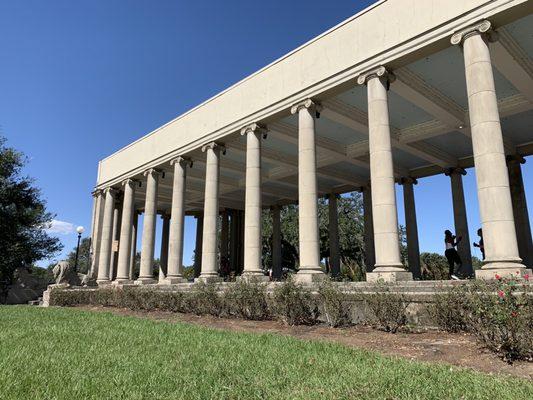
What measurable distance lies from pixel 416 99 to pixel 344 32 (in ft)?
15.1

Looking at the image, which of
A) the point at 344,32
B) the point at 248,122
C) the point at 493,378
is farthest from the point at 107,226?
the point at 493,378

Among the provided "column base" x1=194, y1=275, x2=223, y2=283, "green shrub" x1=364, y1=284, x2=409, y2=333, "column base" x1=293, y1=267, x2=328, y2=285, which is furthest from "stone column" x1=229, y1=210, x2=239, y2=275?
"green shrub" x1=364, y1=284, x2=409, y2=333

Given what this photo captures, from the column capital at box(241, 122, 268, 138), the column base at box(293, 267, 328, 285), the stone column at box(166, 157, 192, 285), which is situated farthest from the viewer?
the stone column at box(166, 157, 192, 285)

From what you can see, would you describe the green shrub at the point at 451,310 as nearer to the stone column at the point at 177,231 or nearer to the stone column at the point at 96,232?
the stone column at the point at 177,231

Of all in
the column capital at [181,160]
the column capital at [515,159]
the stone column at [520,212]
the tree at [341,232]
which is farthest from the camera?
the tree at [341,232]

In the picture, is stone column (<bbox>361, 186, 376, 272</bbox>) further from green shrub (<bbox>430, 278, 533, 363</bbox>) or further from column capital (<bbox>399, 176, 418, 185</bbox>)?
green shrub (<bbox>430, 278, 533, 363</bbox>)

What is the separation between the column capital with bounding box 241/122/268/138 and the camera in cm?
2162

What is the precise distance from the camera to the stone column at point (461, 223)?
79.0 feet

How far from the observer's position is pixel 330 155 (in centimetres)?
2698

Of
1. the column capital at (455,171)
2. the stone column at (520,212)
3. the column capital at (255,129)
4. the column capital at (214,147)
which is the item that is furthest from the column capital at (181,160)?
the stone column at (520,212)

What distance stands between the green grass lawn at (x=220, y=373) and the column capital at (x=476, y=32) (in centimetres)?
1146

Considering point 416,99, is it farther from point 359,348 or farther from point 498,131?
point 359,348

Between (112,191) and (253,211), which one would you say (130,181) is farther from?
(253,211)

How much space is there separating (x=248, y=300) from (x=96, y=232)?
84.9 ft
